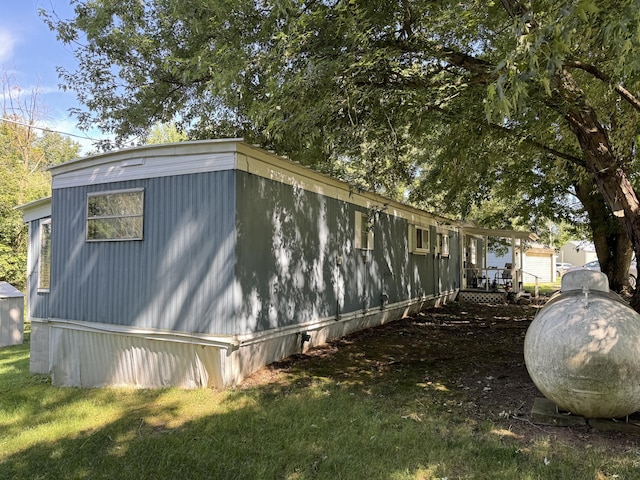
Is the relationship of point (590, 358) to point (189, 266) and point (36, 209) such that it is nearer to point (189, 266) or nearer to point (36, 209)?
point (189, 266)

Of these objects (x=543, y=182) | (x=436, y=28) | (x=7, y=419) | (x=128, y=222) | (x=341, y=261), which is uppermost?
(x=436, y=28)

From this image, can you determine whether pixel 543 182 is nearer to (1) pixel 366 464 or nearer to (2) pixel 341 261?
(2) pixel 341 261

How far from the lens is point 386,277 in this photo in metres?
10.2

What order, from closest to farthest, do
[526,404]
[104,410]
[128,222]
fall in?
[526,404], [104,410], [128,222]

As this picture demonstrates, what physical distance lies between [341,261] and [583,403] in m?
4.85

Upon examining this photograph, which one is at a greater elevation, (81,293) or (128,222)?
(128,222)

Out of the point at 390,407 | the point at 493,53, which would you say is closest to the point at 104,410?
the point at 390,407

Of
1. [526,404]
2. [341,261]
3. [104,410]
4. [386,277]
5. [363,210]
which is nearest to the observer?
[526,404]

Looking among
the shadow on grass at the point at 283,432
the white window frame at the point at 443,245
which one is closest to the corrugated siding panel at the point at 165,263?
the shadow on grass at the point at 283,432

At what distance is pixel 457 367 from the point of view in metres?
6.43

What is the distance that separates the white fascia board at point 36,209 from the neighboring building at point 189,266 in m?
3.39

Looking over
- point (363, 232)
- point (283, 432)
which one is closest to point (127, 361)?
point (283, 432)

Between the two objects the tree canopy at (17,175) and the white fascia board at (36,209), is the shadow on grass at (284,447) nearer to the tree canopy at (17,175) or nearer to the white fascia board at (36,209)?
the white fascia board at (36,209)

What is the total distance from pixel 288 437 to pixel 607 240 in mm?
13403
